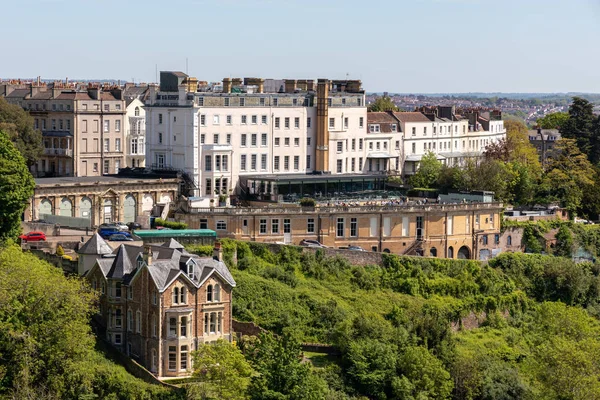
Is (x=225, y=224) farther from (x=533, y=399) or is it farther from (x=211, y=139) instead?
(x=533, y=399)

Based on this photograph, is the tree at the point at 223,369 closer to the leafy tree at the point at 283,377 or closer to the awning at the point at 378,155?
the leafy tree at the point at 283,377

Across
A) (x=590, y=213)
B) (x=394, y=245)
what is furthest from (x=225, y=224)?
(x=590, y=213)

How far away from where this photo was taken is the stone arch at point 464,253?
3386 inches

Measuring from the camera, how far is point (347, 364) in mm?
66062

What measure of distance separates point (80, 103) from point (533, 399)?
48.2 m

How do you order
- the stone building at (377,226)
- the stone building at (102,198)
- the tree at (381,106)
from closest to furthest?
the stone building at (102,198), the stone building at (377,226), the tree at (381,106)

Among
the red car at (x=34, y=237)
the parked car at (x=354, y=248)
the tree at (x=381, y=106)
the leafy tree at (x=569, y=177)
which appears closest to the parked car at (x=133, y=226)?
the red car at (x=34, y=237)

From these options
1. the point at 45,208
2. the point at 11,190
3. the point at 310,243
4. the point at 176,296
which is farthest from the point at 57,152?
the point at 176,296

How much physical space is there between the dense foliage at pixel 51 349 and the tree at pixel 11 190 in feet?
30.3

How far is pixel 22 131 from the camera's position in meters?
95.1

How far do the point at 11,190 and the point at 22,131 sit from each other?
24928mm

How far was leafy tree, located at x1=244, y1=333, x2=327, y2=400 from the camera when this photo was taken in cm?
5909

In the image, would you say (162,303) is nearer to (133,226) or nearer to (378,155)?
(133,226)

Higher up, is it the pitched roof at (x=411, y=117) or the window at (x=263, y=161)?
the pitched roof at (x=411, y=117)
